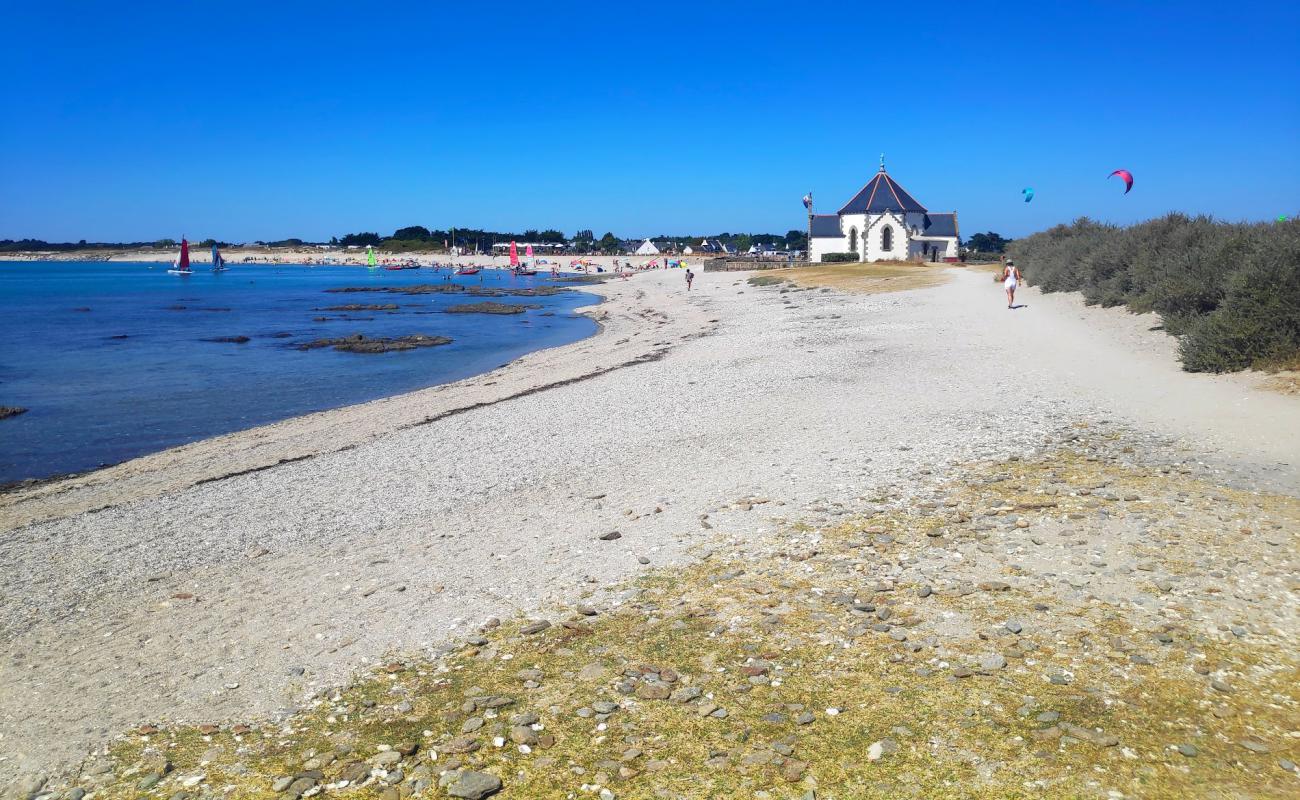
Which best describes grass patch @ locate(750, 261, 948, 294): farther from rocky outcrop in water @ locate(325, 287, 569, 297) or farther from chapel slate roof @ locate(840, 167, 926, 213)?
rocky outcrop in water @ locate(325, 287, 569, 297)

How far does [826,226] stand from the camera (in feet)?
242

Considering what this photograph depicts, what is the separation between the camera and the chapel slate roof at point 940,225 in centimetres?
6981

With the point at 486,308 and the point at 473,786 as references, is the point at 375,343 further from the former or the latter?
the point at 473,786

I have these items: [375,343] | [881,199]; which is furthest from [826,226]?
[375,343]

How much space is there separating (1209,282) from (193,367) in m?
31.1

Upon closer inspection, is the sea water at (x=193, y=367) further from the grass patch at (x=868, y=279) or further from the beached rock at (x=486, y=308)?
the grass patch at (x=868, y=279)

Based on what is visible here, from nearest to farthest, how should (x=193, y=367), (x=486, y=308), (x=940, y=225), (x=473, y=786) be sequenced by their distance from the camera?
(x=473, y=786) < (x=193, y=367) < (x=486, y=308) < (x=940, y=225)

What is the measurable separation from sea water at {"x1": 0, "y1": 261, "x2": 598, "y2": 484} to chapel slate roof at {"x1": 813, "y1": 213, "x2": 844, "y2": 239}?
26076 millimetres

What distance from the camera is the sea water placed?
18.3 metres

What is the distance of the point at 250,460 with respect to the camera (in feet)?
48.0

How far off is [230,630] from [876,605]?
18.5 ft

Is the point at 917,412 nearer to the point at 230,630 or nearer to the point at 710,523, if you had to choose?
the point at 710,523

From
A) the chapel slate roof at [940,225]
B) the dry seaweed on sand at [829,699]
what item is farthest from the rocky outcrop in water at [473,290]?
the dry seaweed on sand at [829,699]

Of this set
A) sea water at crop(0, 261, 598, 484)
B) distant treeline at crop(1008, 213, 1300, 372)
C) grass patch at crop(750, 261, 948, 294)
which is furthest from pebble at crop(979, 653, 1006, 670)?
grass patch at crop(750, 261, 948, 294)
